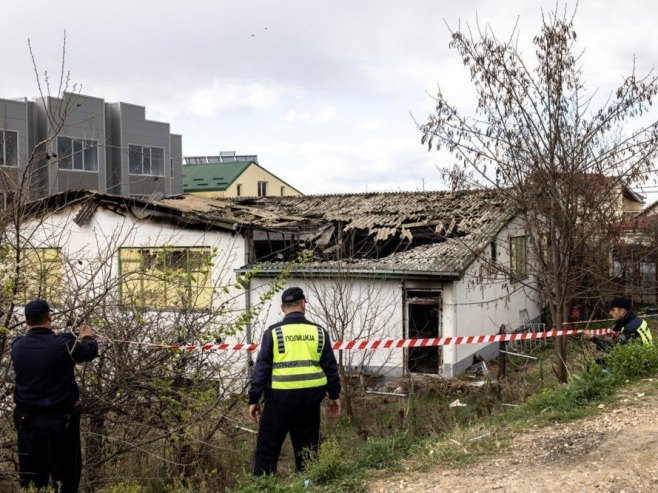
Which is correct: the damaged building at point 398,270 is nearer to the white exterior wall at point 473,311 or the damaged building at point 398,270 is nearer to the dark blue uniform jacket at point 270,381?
the white exterior wall at point 473,311

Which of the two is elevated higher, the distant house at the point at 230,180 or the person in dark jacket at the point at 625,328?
the distant house at the point at 230,180

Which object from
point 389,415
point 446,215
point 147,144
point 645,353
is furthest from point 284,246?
point 147,144

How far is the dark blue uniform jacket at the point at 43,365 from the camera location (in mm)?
5043

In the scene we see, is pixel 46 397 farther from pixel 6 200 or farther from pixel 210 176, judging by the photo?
pixel 210 176

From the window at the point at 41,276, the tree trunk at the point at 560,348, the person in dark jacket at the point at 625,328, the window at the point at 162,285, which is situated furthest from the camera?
the tree trunk at the point at 560,348

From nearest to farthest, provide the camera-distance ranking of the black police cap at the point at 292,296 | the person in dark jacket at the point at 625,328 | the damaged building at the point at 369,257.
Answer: the black police cap at the point at 292,296 < the person in dark jacket at the point at 625,328 < the damaged building at the point at 369,257

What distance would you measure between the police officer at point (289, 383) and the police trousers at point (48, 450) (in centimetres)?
144

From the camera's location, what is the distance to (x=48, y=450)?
203 inches

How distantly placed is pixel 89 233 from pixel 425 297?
872 cm

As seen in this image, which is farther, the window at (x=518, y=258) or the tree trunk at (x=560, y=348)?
the window at (x=518, y=258)

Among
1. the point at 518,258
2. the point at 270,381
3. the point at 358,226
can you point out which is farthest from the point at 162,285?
the point at 358,226

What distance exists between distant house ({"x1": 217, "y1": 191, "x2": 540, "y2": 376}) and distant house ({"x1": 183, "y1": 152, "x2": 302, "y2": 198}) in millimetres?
28719

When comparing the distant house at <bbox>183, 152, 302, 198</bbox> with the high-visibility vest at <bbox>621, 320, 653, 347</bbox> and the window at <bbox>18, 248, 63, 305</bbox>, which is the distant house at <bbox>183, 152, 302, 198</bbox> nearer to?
the high-visibility vest at <bbox>621, 320, 653, 347</bbox>

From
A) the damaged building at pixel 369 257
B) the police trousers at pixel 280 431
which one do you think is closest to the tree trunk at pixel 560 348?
the damaged building at pixel 369 257
